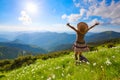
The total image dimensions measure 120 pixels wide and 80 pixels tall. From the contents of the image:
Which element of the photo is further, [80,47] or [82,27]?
[82,27]

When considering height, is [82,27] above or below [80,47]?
above

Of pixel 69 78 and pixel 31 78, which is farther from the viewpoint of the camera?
pixel 31 78

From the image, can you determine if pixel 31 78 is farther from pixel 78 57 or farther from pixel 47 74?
pixel 78 57

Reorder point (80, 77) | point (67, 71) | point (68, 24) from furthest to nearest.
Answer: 1. point (68, 24)
2. point (67, 71)
3. point (80, 77)

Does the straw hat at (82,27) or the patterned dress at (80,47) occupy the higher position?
the straw hat at (82,27)

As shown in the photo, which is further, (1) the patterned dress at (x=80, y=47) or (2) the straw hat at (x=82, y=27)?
(2) the straw hat at (x=82, y=27)

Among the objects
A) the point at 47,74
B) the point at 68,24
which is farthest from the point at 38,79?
the point at 68,24

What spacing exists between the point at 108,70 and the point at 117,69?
38 centimetres

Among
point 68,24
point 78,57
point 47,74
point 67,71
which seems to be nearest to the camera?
point 67,71

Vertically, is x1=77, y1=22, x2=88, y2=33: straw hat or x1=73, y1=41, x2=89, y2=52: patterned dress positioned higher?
x1=77, y1=22, x2=88, y2=33: straw hat

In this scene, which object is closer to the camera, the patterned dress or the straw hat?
the patterned dress

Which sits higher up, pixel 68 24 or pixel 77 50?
pixel 68 24

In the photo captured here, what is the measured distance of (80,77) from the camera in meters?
7.58

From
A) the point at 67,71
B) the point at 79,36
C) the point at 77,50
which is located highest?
the point at 79,36
